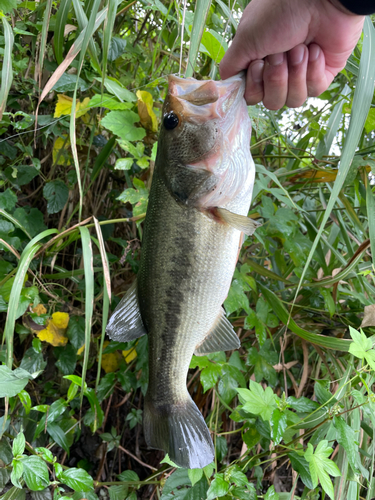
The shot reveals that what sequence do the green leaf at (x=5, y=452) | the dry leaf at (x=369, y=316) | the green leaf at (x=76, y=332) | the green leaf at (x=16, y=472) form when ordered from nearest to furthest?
the green leaf at (x=16, y=472) < the green leaf at (x=5, y=452) < the dry leaf at (x=369, y=316) < the green leaf at (x=76, y=332)

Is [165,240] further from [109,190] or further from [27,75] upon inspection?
[27,75]

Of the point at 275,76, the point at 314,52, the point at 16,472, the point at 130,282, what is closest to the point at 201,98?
the point at 275,76

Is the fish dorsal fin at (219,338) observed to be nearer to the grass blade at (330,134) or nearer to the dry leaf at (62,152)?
the grass blade at (330,134)

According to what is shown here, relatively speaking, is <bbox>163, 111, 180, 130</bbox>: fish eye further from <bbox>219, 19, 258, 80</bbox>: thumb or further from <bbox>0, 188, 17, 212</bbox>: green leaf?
<bbox>0, 188, 17, 212</bbox>: green leaf

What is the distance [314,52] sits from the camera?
46.6 inches

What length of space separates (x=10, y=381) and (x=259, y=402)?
80cm

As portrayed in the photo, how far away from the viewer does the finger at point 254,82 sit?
3.78 feet

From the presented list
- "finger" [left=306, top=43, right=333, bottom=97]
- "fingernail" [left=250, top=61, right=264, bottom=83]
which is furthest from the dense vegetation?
"fingernail" [left=250, top=61, right=264, bottom=83]

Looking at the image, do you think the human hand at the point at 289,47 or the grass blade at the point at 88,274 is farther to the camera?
the grass blade at the point at 88,274

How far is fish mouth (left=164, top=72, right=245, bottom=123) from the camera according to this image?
113cm

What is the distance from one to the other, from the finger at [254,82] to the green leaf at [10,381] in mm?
1134

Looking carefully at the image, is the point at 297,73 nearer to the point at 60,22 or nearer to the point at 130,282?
the point at 60,22

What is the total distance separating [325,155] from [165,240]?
44.6 inches

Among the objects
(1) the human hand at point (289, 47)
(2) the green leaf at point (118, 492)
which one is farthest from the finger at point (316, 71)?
(2) the green leaf at point (118, 492)
